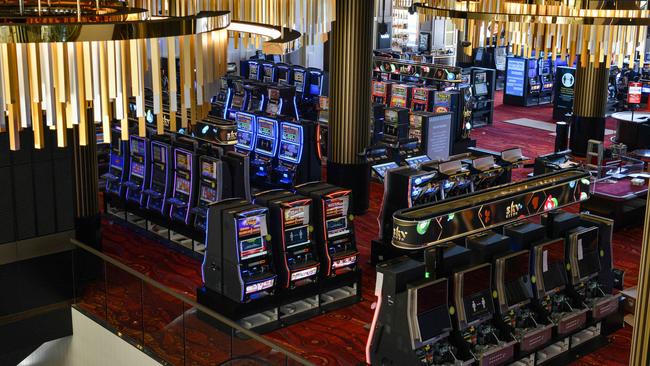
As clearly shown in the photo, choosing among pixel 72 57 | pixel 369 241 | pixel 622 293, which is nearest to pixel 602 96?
pixel 369 241

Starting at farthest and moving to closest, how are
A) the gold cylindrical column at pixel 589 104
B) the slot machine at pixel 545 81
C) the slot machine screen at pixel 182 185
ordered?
the slot machine at pixel 545 81 < the gold cylindrical column at pixel 589 104 < the slot machine screen at pixel 182 185

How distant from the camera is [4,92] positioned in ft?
5.48

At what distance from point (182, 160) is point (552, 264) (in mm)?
5474

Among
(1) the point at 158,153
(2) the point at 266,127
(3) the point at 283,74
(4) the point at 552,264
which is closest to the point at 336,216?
(4) the point at 552,264

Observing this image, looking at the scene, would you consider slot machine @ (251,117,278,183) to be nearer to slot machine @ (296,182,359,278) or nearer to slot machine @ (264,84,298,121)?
slot machine @ (264,84,298,121)

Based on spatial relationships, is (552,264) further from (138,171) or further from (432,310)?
(138,171)

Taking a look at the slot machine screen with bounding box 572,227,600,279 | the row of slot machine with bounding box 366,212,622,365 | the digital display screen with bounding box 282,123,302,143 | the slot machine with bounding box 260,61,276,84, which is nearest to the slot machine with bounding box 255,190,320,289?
the row of slot machine with bounding box 366,212,622,365

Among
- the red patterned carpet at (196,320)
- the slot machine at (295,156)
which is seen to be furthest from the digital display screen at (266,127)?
the red patterned carpet at (196,320)

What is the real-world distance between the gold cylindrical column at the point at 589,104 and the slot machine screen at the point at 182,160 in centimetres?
894

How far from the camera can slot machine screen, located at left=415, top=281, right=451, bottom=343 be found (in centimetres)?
775

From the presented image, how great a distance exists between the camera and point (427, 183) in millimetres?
11023

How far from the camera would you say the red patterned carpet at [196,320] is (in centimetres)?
855

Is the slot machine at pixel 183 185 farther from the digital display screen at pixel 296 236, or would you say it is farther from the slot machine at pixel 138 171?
the digital display screen at pixel 296 236

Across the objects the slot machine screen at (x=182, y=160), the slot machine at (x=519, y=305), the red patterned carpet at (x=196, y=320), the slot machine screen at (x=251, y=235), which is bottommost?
the red patterned carpet at (x=196, y=320)
